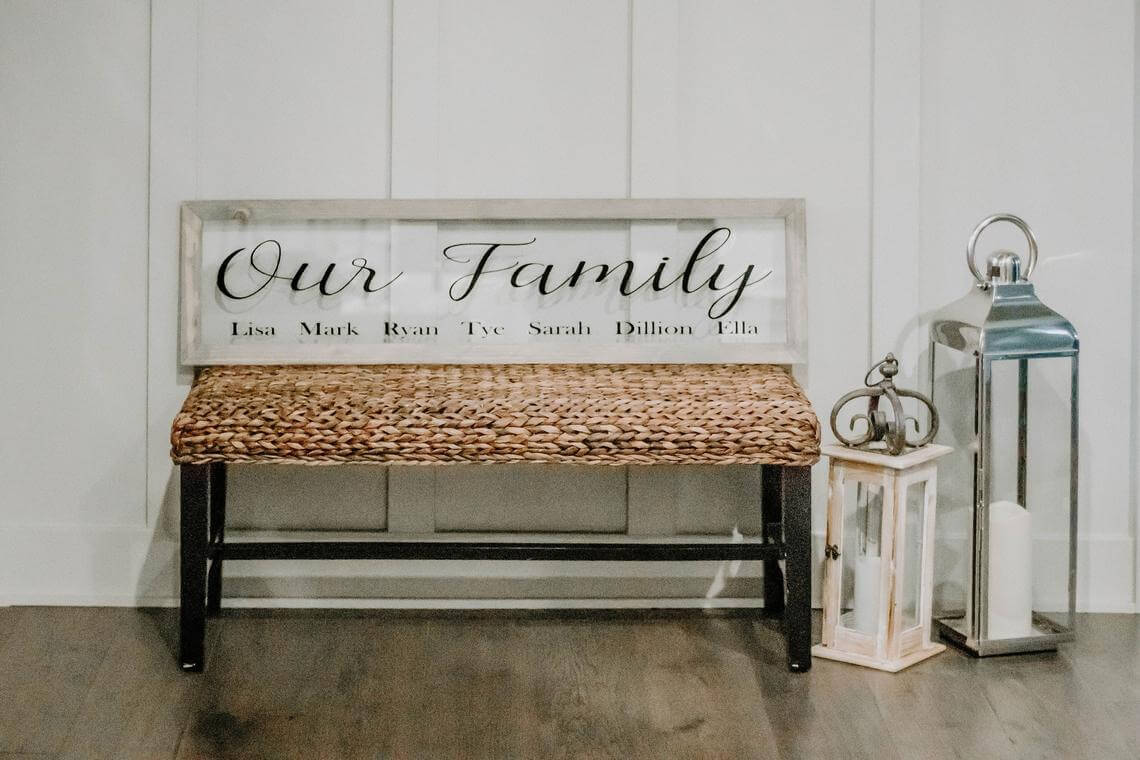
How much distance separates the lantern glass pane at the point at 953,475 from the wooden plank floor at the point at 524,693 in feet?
0.94

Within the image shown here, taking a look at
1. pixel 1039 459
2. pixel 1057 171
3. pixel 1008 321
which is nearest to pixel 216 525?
pixel 1008 321

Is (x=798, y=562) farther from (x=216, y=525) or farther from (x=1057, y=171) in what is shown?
(x=216, y=525)

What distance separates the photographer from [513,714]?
192 cm

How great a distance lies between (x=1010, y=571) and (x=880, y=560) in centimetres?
30

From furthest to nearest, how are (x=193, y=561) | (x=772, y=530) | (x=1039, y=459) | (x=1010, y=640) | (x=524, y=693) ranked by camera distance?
(x=1039, y=459) < (x=772, y=530) < (x=1010, y=640) < (x=193, y=561) < (x=524, y=693)

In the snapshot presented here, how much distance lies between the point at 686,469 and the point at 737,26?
1.05 metres

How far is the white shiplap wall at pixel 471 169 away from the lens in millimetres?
2480

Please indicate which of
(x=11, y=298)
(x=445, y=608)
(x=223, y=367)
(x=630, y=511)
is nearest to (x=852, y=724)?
(x=630, y=511)

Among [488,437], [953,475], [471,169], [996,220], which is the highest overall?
[471,169]

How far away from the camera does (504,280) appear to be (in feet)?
Answer: 8.22

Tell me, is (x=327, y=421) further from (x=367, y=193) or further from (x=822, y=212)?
(x=822, y=212)

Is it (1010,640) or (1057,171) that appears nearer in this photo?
(1010,640)

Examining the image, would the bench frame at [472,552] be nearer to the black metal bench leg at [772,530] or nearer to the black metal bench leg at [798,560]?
the black metal bench leg at [798,560]

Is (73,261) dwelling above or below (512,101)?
below
